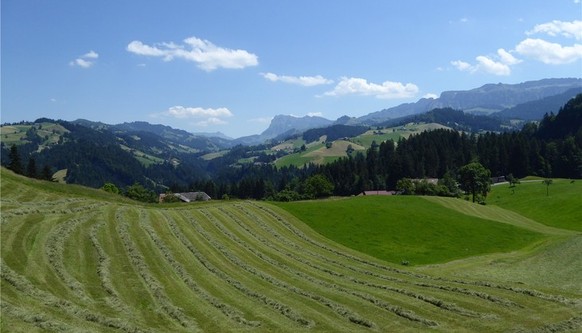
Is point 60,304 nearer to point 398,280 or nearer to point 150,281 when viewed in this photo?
point 150,281

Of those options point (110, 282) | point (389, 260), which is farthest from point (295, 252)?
point (110, 282)

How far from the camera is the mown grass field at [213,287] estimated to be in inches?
993

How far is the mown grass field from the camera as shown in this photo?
993 inches

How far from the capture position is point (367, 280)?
39.2m

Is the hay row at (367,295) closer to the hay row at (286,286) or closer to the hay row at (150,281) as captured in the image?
the hay row at (286,286)

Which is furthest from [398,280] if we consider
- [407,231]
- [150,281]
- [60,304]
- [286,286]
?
[407,231]

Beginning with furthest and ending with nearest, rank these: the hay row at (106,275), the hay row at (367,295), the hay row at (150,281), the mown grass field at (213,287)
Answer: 1. the hay row at (367,295)
2. the hay row at (106,275)
3. the hay row at (150,281)
4. the mown grass field at (213,287)

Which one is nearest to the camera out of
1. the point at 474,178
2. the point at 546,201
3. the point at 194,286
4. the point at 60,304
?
the point at 60,304

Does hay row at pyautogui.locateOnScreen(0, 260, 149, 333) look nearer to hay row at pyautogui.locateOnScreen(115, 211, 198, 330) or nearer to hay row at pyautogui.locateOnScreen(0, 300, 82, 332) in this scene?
hay row at pyautogui.locateOnScreen(0, 300, 82, 332)

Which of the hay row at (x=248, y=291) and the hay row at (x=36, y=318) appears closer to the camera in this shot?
the hay row at (x=36, y=318)

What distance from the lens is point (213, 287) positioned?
1307 inches

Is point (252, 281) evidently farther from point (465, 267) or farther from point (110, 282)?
point (465, 267)

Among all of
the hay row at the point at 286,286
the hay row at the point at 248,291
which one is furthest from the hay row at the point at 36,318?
the hay row at the point at 286,286

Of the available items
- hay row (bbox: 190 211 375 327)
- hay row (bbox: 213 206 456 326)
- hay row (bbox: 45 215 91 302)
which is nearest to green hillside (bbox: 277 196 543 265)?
hay row (bbox: 213 206 456 326)
